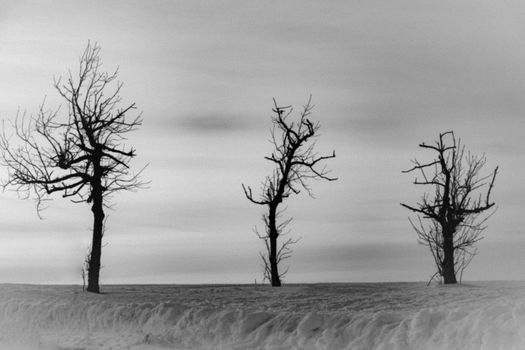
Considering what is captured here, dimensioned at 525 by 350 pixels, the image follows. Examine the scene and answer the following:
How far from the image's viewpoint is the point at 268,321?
15.1 metres

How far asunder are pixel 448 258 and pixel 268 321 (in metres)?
14.6

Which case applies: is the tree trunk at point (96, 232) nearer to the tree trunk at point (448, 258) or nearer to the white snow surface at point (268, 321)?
the white snow surface at point (268, 321)

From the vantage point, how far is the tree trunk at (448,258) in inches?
1085

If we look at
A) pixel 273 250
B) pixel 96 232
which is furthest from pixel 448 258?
pixel 96 232

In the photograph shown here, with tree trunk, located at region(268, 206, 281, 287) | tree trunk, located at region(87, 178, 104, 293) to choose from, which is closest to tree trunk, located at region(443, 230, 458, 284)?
tree trunk, located at region(268, 206, 281, 287)

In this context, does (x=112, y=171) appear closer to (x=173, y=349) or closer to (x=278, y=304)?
(x=278, y=304)

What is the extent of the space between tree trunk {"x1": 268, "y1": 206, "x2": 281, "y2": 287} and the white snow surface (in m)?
5.14

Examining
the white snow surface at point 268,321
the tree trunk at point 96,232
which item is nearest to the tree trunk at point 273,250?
the white snow surface at point 268,321

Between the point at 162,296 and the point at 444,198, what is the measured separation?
1159 centimetres

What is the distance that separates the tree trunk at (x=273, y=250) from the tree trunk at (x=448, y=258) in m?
6.44

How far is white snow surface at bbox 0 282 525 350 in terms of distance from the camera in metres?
12.5

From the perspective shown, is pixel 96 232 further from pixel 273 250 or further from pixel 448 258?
pixel 448 258

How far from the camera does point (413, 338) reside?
41.2 ft

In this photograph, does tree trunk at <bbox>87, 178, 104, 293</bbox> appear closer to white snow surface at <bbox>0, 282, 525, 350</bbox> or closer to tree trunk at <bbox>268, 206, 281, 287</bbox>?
white snow surface at <bbox>0, 282, 525, 350</bbox>
